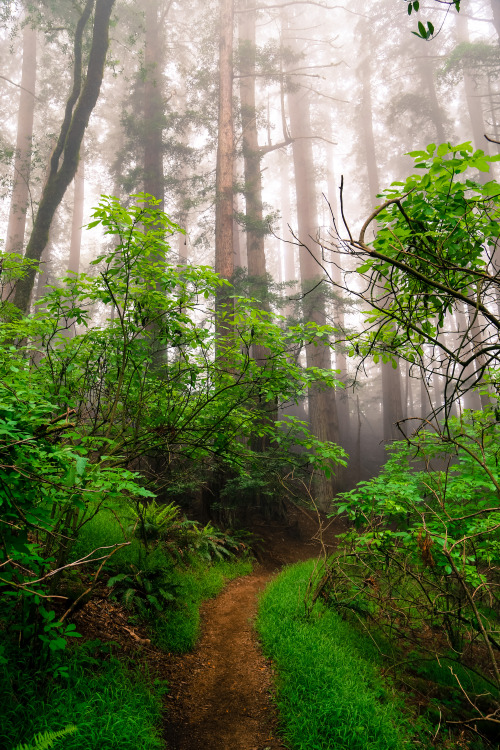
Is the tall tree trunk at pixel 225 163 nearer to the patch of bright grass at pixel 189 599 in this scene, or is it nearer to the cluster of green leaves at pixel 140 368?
the cluster of green leaves at pixel 140 368

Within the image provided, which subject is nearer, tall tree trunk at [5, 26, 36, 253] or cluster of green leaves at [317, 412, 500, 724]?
cluster of green leaves at [317, 412, 500, 724]

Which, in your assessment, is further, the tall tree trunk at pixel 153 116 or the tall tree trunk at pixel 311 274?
the tall tree trunk at pixel 153 116

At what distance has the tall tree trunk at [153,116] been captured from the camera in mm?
13875

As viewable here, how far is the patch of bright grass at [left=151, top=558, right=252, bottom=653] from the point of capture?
4.72m

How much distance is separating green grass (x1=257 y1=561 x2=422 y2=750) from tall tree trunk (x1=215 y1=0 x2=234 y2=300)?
8398mm

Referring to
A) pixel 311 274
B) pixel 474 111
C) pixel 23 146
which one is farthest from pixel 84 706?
pixel 474 111

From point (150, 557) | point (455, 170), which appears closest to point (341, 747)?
point (150, 557)

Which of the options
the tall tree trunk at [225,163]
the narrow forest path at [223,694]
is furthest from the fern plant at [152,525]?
the tall tree trunk at [225,163]

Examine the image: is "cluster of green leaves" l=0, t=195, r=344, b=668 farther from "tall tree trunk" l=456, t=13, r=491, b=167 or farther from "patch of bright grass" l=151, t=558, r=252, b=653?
"tall tree trunk" l=456, t=13, r=491, b=167

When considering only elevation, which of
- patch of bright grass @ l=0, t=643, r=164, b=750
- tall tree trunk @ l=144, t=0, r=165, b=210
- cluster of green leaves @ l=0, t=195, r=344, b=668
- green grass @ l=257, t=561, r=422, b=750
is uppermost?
tall tree trunk @ l=144, t=0, r=165, b=210

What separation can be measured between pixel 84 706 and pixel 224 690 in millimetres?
1768

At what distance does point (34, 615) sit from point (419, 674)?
453 cm

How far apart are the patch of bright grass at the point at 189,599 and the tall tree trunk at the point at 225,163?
7290 mm

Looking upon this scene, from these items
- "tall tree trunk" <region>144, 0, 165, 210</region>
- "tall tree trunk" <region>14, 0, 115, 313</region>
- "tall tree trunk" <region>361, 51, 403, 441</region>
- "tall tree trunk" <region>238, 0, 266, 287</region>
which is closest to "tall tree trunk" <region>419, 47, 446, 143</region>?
"tall tree trunk" <region>361, 51, 403, 441</region>
